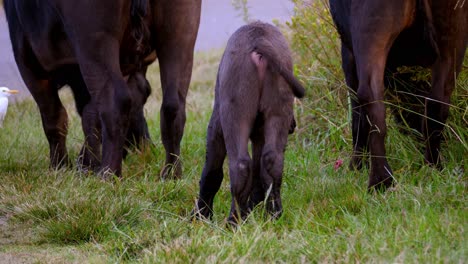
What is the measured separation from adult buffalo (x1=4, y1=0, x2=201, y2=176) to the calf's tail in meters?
1.35

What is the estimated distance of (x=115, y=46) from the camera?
6.07 meters

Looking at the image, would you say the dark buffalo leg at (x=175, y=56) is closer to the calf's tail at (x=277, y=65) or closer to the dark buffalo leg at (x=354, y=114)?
the dark buffalo leg at (x=354, y=114)

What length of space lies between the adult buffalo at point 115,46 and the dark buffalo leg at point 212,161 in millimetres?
1065

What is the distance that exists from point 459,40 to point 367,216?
5.36 ft

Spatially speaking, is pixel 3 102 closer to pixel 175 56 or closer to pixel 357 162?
pixel 175 56

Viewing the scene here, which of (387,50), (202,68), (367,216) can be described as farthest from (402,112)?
(202,68)

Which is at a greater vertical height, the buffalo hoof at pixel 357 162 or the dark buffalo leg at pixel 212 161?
the dark buffalo leg at pixel 212 161

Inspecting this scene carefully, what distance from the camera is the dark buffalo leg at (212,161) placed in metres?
5.17

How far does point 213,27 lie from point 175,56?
10412 mm

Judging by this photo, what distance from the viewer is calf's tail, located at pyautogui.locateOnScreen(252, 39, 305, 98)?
4824mm

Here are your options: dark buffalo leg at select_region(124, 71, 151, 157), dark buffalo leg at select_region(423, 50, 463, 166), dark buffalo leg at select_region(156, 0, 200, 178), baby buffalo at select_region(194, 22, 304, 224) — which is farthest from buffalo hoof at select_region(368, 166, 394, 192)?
dark buffalo leg at select_region(124, 71, 151, 157)

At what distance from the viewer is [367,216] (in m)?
4.77

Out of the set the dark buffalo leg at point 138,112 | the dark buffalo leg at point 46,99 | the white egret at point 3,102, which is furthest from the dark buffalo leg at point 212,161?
the white egret at point 3,102

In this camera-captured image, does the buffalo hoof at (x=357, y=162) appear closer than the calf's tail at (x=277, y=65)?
No
